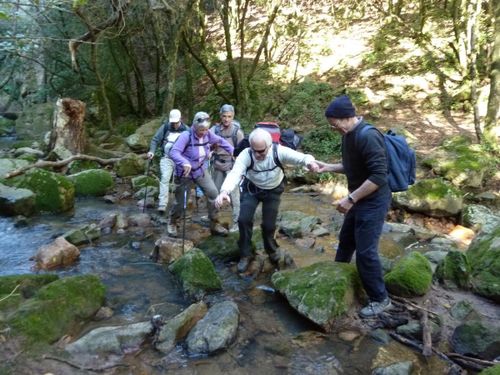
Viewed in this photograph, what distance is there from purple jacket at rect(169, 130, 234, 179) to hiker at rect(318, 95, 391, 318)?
2811 millimetres

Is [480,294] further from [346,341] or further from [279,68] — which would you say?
[279,68]

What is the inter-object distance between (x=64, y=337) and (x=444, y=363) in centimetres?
398

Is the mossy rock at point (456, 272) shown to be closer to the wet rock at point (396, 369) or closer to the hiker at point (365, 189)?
the hiker at point (365, 189)

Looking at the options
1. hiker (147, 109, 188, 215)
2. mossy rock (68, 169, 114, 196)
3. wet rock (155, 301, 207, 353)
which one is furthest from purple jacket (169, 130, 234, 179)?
mossy rock (68, 169, 114, 196)

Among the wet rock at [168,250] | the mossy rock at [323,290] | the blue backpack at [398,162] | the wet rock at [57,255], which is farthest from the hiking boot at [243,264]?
the wet rock at [57,255]

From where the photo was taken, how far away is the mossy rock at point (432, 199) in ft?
30.4

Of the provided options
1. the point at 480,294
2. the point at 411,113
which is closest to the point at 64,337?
the point at 480,294

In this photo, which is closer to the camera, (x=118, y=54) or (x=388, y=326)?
(x=388, y=326)

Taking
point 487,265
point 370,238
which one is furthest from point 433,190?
point 370,238

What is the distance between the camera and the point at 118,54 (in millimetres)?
20859

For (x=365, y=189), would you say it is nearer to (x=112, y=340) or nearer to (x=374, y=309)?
(x=374, y=309)

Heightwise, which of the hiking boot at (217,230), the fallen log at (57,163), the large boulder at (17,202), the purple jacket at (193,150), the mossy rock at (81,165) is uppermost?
the purple jacket at (193,150)

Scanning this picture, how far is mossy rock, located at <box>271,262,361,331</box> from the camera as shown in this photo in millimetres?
4695

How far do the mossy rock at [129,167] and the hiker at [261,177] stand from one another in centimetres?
779
